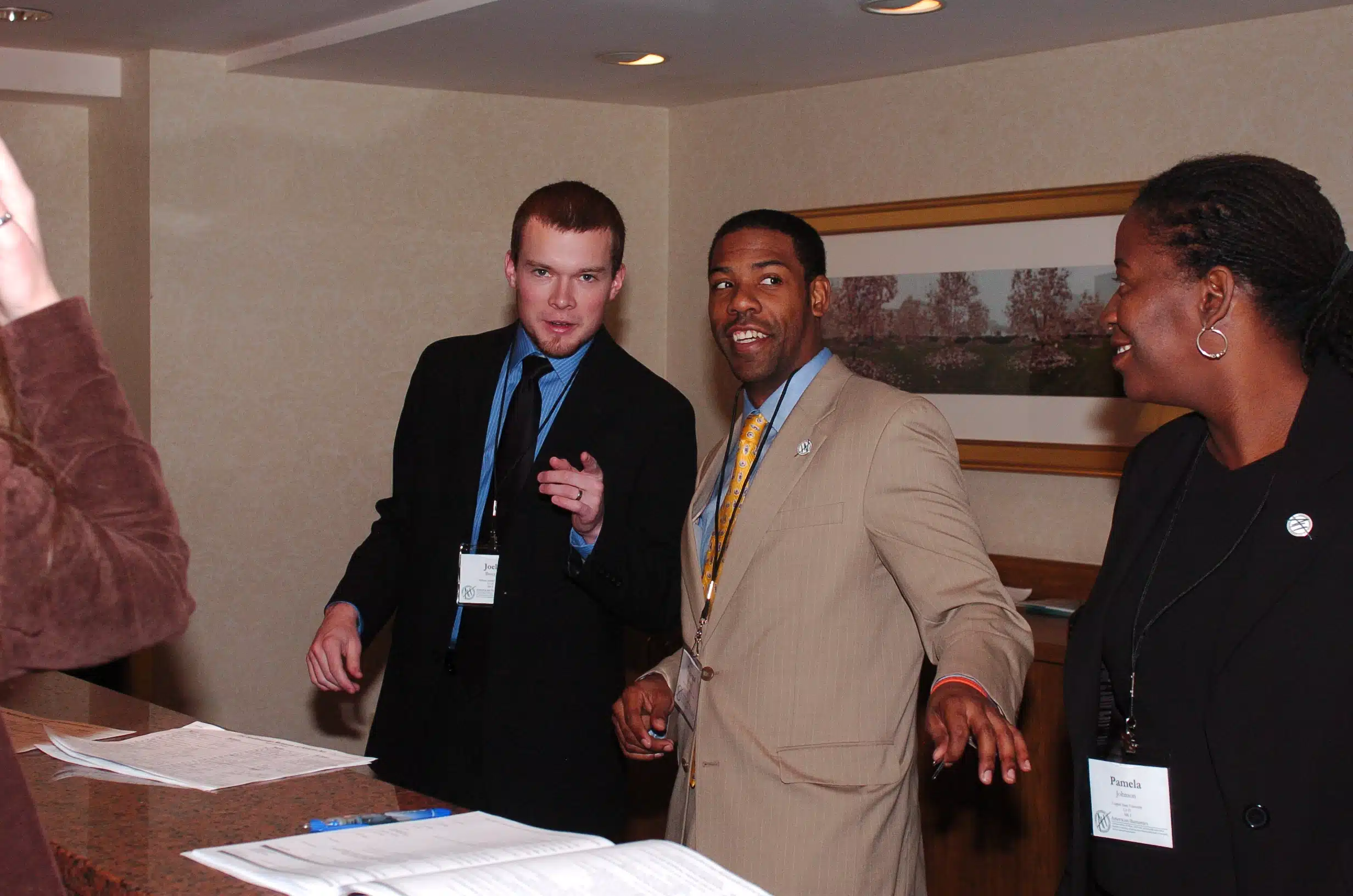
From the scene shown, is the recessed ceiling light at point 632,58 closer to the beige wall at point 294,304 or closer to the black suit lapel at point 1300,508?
the beige wall at point 294,304

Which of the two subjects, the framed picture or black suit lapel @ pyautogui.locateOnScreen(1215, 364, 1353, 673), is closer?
A: black suit lapel @ pyautogui.locateOnScreen(1215, 364, 1353, 673)

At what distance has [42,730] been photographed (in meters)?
1.97

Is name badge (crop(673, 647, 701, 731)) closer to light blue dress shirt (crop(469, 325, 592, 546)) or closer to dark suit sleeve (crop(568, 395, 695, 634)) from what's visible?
dark suit sleeve (crop(568, 395, 695, 634))

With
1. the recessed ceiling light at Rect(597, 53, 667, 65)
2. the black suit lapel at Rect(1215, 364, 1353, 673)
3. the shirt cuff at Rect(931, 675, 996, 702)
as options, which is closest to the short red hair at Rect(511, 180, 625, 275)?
the shirt cuff at Rect(931, 675, 996, 702)

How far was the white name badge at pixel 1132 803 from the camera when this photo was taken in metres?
1.83

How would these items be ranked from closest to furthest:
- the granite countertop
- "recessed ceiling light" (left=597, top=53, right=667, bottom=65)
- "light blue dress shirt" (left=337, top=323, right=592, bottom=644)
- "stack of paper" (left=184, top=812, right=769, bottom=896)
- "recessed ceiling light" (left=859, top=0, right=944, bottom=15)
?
"stack of paper" (left=184, top=812, right=769, bottom=896) → the granite countertop → "light blue dress shirt" (left=337, top=323, right=592, bottom=644) → "recessed ceiling light" (left=859, top=0, right=944, bottom=15) → "recessed ceiling light" (left=597, top=53, right=667, bottom=65)

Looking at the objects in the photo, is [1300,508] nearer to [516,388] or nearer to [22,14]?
[516,388]

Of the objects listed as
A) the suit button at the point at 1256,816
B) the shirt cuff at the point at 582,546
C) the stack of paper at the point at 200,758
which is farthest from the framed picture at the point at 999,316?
the stack of paper at the point at 200,758

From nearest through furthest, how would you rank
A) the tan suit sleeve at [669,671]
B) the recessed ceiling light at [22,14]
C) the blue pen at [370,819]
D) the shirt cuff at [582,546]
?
the blue pen at [370,819] → the tan suit sleeve at [669,671] → the shirt cuff at [582,546] → the recessed ceiling light at [22,14]

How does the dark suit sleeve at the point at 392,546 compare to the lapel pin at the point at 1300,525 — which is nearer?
the lapel pin at the point at 1300,525

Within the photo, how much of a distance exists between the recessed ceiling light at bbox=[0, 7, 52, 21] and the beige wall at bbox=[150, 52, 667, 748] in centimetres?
49

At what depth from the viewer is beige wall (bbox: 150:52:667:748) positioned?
176 inches

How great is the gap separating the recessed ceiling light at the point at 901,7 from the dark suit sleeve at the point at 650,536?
1.31 m

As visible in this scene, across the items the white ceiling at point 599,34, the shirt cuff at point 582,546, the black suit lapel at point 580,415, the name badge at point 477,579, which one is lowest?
the name badge at point 477,579
